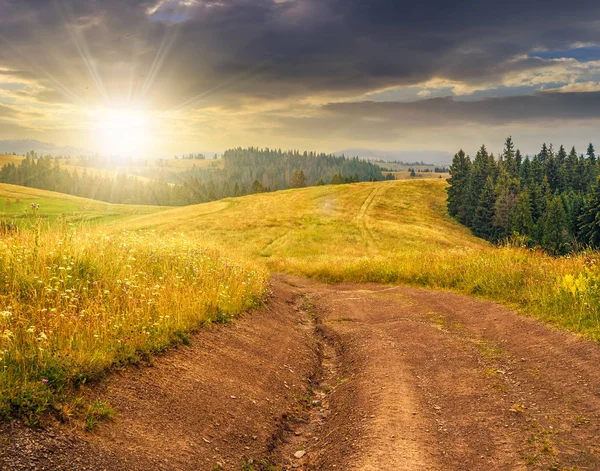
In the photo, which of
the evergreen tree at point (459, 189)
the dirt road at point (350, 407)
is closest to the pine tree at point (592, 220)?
the evergreen tree at point (459, 189)

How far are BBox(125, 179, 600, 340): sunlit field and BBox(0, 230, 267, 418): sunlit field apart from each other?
8.54m

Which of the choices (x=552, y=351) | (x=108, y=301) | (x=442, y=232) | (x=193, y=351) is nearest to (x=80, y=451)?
(x=193, y=351)

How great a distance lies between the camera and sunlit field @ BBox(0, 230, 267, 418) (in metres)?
5.27

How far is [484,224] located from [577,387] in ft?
260

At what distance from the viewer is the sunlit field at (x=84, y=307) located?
17.3 feet

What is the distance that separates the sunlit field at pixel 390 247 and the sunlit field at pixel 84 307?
854 cm

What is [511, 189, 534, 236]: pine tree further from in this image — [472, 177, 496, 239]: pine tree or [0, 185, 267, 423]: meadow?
[0, 185, 267, 423]: meadow

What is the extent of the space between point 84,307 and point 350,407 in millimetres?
5015

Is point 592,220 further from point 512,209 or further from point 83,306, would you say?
point 83,306

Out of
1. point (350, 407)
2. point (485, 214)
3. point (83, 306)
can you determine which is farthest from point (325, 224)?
point (83, 306)

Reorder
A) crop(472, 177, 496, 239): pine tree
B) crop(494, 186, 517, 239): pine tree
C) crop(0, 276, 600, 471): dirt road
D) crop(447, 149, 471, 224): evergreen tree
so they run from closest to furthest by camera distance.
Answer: crop(0, 276, 600, 471): dirt road, crop(494, 186, 517, 239): pine tree, crop(472, 177, 496, 239): pine tree, crop(447, 149, 471, 224): evergreen tree

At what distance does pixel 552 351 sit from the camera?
8562 mm

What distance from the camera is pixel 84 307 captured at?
24.2ft

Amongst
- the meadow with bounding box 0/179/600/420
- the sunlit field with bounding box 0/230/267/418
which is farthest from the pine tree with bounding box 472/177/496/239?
the sunlit field with bounding box 0/230/267/418
